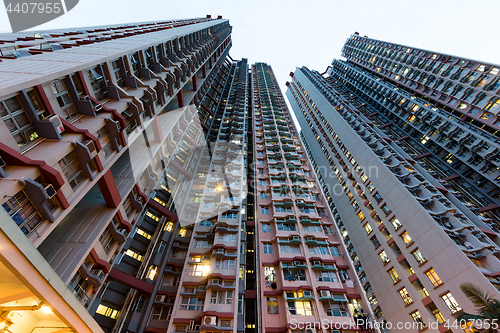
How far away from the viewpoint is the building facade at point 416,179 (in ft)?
80.2

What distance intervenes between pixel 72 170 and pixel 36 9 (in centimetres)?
2553

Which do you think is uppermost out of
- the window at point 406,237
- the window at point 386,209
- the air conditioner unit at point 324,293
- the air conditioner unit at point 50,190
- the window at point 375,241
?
the window at point 386,209

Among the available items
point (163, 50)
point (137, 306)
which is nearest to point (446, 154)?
point (163, 50)

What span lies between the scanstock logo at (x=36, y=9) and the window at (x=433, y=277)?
54152mm

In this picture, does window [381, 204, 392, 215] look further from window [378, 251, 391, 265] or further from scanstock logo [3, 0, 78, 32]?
scanstock logo [3, 0, 78, 32]

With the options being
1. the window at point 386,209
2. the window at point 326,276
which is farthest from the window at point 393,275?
the window at point 326,276

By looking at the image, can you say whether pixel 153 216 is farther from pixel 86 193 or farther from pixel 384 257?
pixel 384 257

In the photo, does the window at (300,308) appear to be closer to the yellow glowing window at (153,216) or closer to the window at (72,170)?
the yellow glowing window at (153,216)

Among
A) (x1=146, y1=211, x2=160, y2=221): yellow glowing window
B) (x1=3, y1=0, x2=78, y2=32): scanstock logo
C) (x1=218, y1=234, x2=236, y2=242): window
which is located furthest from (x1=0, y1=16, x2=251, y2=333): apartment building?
(x1=3, y1=0, x2=78, y2=32): scanstock logo

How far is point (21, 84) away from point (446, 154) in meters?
74.1

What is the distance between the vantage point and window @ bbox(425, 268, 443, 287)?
24.2 metres

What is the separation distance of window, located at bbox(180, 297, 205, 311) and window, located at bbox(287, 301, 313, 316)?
406 inches

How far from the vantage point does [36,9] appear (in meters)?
23.0

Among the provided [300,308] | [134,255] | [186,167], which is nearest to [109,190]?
[134,255]
